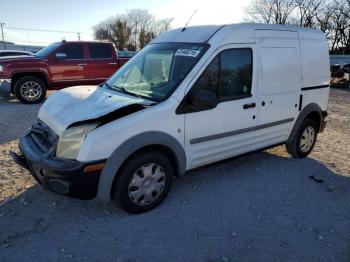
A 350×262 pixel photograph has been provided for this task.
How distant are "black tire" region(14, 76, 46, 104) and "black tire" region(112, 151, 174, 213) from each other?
316 inches

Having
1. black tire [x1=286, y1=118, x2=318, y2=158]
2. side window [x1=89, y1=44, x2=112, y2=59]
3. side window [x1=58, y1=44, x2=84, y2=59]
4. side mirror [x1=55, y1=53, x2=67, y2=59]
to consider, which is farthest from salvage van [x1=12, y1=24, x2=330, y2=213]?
side window [x1=89, y1=44, x2=112, y2=59]

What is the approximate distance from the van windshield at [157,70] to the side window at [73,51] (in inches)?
267

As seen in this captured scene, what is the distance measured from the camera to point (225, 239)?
3467mm

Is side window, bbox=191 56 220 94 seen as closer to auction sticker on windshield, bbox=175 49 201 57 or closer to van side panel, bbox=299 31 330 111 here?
auction sticker on windshield, bbox=175 49 201 57

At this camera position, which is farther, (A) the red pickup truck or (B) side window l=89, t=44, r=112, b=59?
(B) side window l=89, t=44, r=112, b=59

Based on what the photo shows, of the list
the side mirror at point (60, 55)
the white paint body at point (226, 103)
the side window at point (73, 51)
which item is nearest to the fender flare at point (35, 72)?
the side mirror at point (60, 55)

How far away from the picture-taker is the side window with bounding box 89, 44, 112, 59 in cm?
1139

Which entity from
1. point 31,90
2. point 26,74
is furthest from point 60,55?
point 31,90

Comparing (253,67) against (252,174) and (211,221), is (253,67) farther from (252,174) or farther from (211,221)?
(211,221)

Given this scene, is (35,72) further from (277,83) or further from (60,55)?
(277,83)

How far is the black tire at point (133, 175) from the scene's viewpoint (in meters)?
3.62

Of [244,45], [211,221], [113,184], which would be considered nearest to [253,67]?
[244,45]

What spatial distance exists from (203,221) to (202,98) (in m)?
1.30

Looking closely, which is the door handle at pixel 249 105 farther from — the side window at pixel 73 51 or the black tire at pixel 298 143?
the side window at pixel 73 51
